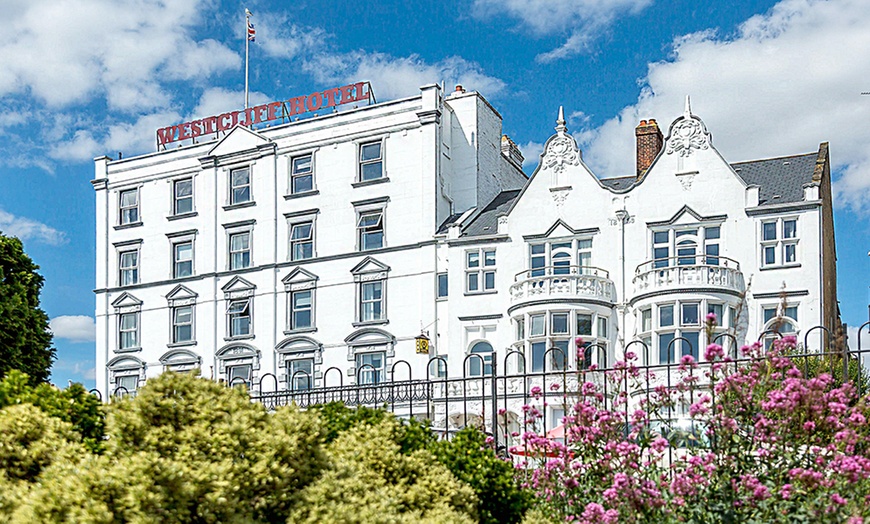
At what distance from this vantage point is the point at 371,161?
37188mm

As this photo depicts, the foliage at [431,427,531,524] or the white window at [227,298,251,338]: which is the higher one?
the white window at [227,298,251,338]

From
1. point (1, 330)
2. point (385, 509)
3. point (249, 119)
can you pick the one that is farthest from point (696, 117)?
point (385, 509)

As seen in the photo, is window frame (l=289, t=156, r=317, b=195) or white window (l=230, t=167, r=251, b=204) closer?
window frame (l=289, t=156, r=317, b=195)

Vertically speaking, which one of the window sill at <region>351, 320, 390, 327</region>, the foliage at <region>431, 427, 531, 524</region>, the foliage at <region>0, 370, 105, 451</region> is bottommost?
the foliage at <region>431, 427, 531, 524</region>

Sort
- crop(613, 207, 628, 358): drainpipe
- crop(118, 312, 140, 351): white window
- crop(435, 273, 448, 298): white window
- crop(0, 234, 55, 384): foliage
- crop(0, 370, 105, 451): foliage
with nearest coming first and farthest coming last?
crop(0, 370, 105, 451): foliage, crop(0, 234, 55, 384): foliage, crop(613, 207, 628, 358): drainpipe, crop(435, 273, 448, 298): white window, crop(118, 312, 140, 351): white window

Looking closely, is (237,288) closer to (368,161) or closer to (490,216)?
(368,161)

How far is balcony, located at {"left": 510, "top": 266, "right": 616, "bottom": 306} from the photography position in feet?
106

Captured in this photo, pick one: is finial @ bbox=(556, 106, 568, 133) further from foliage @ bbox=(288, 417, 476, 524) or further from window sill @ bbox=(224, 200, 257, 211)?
foliage @ bbox=(288, 417, 476, 524)

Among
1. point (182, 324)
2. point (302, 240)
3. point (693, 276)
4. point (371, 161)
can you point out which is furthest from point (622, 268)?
point (182, 324)

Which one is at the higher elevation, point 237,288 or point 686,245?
point 686,245

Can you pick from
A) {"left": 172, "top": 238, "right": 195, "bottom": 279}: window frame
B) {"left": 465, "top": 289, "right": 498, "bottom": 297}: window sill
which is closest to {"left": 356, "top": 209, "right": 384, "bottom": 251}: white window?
{"left": 465, "top": 289, "right": 498, "bottom": 297}: window sill

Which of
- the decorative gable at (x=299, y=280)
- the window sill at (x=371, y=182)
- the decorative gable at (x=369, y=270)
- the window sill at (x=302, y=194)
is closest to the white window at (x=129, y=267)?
the decorative gable at (x=299, y=280)

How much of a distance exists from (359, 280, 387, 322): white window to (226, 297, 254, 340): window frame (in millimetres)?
4894

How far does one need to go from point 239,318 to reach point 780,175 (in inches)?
814
